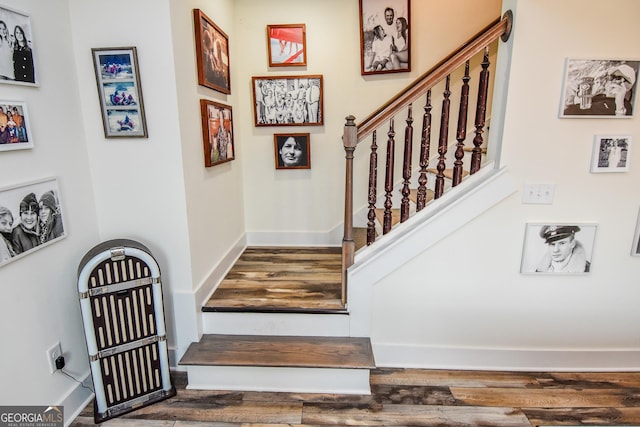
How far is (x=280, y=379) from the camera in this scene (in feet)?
6.96

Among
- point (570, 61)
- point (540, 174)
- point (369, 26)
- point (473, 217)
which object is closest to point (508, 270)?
point (473, 217)

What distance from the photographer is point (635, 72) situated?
190 centimetres

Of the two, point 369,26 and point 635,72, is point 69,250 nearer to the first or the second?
point 369,26

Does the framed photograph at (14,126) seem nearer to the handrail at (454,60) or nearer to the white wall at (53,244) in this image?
the white wall at (53,244)

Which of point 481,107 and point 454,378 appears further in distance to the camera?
point 454,378

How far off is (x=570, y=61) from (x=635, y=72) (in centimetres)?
36

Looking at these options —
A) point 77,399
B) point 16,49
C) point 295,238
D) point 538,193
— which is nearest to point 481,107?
point 538,193

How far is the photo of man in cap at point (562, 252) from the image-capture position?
6.89 feet

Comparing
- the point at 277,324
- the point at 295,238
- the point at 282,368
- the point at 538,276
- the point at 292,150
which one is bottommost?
the point at 282,368

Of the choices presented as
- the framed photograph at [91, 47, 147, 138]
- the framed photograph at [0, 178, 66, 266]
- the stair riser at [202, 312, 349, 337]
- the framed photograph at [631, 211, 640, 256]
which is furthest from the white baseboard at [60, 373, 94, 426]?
the framed photograph at [631, 211, 640, 256]

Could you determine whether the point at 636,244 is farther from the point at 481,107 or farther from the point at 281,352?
the point at 281,352

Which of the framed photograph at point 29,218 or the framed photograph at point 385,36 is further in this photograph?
the framed photograph at point 385,36

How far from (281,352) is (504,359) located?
4.83ft

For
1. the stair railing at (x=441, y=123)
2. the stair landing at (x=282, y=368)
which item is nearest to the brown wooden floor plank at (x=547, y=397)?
the stair landing at (x=282, y=368)
